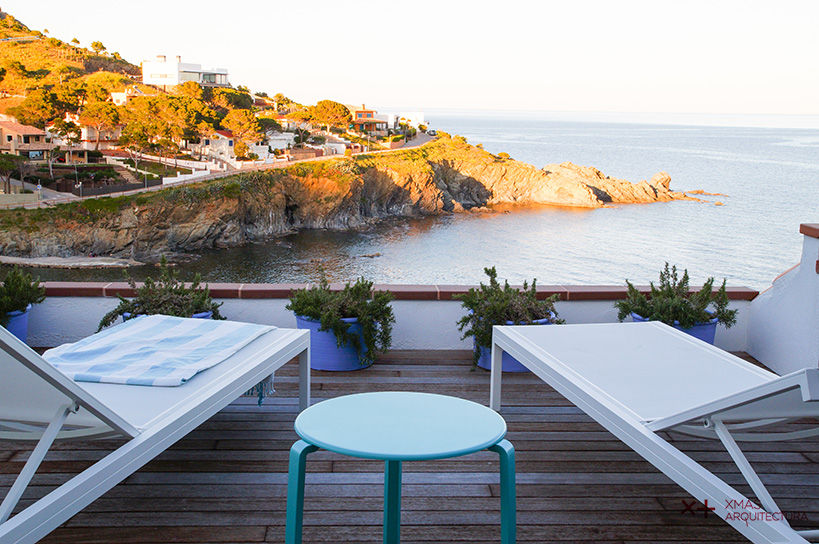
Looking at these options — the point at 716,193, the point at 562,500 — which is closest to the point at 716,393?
the point at 562,500

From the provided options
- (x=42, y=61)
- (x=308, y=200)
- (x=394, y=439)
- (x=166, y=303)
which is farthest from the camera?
(x=42, y=61)

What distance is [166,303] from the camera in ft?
13.3

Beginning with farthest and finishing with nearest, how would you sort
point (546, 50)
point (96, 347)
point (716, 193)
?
point (716, 193), point (546, 50), point (96, 347)

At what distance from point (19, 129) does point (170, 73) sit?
3598cm

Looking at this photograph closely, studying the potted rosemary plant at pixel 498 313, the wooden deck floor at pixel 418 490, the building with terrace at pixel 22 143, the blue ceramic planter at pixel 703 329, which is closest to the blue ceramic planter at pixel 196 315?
the wooden deck floor at pixel 418 490

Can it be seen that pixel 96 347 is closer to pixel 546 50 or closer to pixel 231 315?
pixel 231 315

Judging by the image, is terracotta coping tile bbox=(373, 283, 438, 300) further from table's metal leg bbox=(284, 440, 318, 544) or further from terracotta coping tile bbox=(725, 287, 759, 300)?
table's metal leg bbox=(284, 440, 318, 544)

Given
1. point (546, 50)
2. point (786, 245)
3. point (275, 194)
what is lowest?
point (786, 245)

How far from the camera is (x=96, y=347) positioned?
2787mm

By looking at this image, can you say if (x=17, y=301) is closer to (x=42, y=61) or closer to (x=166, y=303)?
(x=166, y=303)

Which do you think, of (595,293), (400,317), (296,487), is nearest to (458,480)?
(296,487)

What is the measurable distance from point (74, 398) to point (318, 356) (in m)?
2.32

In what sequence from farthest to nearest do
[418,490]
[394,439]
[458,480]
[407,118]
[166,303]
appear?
1. [407,118]
2. [166,303]
3. [458,480]
4. [418,490]
5. [394,439]

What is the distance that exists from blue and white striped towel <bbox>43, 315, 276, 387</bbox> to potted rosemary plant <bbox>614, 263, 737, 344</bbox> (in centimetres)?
236
